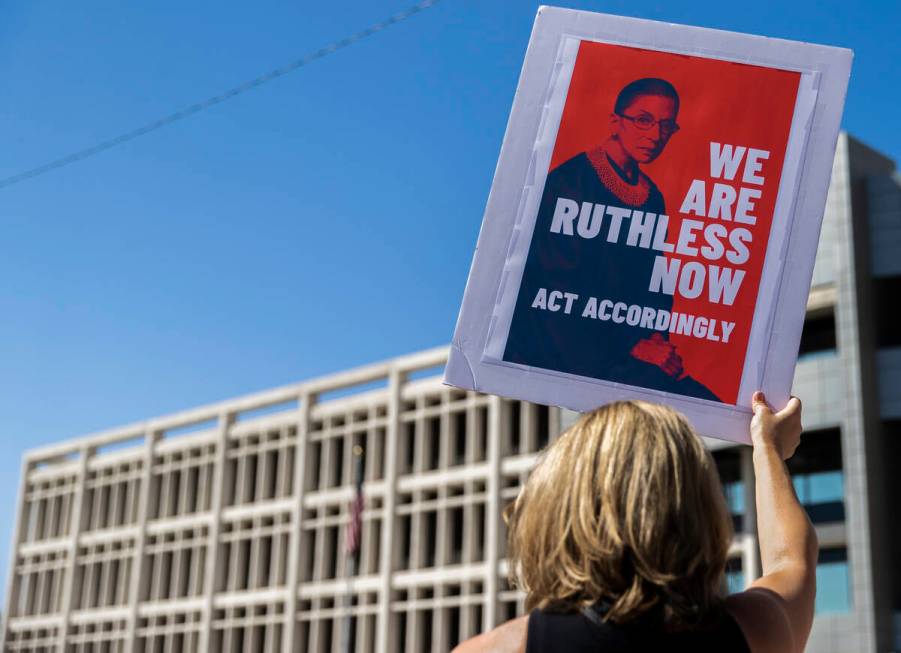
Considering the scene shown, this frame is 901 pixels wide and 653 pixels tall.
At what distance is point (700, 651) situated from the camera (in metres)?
2.08

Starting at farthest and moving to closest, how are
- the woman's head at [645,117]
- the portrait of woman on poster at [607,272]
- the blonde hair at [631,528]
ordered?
the woman's head at [645,117] < the portrait of woman on poster at [607,272] < the blonde hair at [631,528]

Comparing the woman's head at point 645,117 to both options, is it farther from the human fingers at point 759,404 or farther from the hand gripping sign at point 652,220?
the human fingers at point 759,404

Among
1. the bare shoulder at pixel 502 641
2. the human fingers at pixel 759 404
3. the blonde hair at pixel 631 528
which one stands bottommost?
the bare shoulder at pixel 502 641

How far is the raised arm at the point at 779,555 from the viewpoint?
2.17m

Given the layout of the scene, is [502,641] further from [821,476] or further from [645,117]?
[821,476]

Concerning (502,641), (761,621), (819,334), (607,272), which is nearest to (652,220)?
(607,272)

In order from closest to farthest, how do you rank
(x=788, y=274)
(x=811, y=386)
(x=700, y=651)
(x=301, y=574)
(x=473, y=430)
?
(x=700, y=651), (x=788, y=274), (x=811, y=386), (x=473, y=430), (x=301, y=574)

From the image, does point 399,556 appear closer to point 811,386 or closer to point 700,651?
point 811,386

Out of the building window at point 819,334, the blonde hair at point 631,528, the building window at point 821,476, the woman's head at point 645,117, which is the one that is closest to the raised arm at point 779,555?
the blonde hair at point 631,528

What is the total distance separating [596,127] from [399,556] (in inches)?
1781

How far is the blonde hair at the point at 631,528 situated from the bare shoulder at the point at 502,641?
0.05 m

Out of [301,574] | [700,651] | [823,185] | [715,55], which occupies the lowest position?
[700,651]

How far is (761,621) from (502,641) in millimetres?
423

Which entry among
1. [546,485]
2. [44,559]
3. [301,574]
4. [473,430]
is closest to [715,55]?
[546,485]
